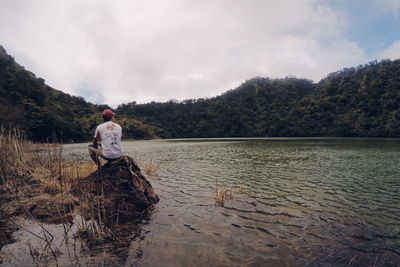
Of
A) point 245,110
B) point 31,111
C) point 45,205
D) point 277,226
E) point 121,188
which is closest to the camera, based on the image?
point 277,226

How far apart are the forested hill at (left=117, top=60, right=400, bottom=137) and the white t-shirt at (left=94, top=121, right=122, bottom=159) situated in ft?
270

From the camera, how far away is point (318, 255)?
17.0 ft

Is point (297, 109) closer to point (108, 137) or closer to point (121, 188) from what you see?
point (121, 188)

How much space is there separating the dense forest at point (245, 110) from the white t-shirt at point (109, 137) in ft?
136

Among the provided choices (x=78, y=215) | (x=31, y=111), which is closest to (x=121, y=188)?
(x=78, y=215)

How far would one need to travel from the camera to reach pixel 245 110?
5010 inches

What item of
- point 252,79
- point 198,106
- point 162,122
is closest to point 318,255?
point 162,122

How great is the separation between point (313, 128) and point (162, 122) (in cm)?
8302

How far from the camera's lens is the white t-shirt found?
26.7 feet

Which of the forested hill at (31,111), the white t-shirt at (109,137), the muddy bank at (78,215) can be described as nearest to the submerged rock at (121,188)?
the muddy bank at (78,215)

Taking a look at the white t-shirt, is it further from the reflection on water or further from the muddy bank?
the reflection on water

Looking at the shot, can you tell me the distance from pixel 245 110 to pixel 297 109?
2996cm

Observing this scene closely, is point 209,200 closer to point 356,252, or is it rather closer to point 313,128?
point 356,252

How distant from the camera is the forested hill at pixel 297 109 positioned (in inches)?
3036
